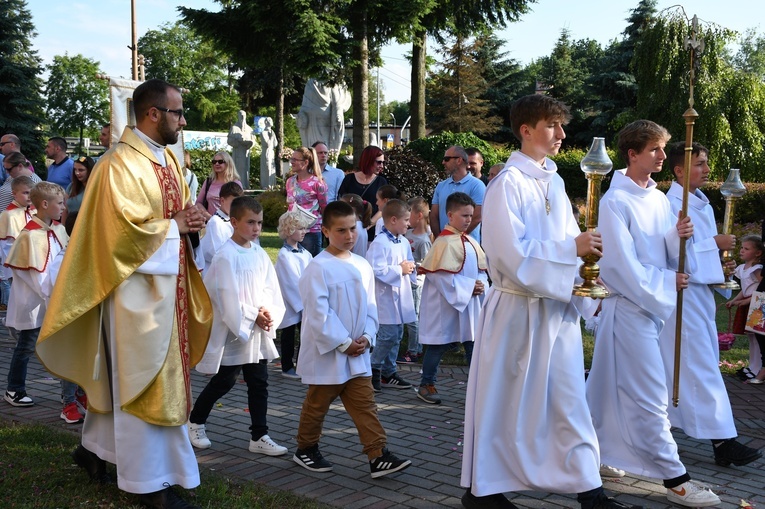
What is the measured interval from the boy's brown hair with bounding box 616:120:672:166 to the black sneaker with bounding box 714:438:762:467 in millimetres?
1962

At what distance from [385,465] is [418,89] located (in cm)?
1993

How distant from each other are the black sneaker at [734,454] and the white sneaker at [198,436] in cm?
337

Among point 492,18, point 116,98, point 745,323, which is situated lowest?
point 745,323

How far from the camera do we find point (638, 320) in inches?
193

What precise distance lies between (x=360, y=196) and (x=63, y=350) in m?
5.25

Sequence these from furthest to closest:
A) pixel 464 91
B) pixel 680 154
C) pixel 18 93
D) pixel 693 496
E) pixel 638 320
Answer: pixel 464 91 < pixel 18 93 < pixel 680 154 < pixel 638 320 < pixel 693 496

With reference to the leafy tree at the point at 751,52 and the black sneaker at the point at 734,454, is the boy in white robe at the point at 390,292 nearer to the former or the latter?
the black sneaker at the point at 734,454

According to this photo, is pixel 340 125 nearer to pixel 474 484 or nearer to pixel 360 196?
pixel 360 196

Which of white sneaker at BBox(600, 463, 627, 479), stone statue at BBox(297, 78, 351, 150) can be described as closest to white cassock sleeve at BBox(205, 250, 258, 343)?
white sneaker at BBox(600, 463, 627, 479)

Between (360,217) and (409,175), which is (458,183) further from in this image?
(409,175)

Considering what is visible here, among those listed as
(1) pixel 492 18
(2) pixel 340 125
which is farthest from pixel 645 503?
(2) pixel 340 125

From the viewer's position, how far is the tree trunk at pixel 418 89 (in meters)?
23.9

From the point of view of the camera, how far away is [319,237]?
9.55 metres

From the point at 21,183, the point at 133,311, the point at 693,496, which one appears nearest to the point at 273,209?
the point at 21,183
